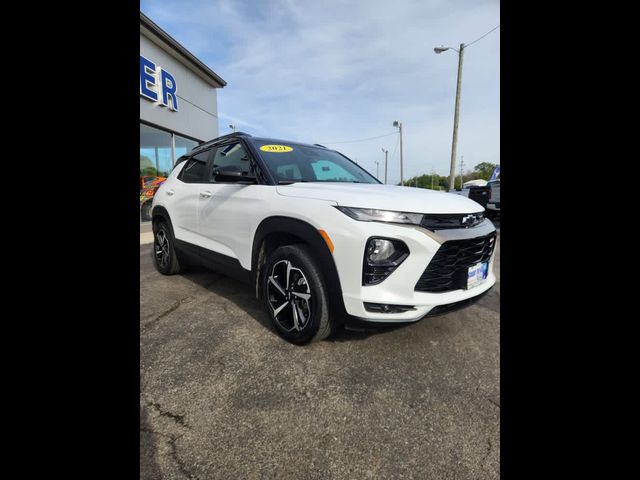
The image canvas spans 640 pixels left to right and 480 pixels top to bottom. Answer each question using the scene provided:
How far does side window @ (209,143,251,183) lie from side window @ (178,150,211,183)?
20 centimetres

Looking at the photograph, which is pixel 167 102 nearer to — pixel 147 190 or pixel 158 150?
pixel 158 150

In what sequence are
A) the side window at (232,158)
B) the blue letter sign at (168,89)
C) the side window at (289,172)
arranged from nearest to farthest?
the side window at (289,172) < the side window at (232,158) < the blue letter sign at (168,89)

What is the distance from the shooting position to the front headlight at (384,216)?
183cm

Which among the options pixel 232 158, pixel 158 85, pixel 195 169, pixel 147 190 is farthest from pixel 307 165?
pixel 158 85

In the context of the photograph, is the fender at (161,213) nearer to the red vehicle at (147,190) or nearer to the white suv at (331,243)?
the white suv at (331,243)

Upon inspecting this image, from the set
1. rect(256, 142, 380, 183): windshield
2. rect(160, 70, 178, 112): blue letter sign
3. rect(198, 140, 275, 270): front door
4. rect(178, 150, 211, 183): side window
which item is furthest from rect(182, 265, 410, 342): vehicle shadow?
rect(160, 70, 178, 112): blue letter sign

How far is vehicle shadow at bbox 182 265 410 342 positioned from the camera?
192 centimetres

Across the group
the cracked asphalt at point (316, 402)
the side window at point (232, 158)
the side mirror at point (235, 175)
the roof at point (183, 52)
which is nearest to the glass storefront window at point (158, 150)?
the roof at point (183, 52)

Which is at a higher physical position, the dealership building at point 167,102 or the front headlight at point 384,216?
the dealership building at point 167,102

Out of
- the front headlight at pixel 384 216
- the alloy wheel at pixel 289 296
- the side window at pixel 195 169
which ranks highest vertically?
the side window at pixel 195 169

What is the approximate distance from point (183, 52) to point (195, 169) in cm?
1118

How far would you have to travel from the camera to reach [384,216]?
183cm
